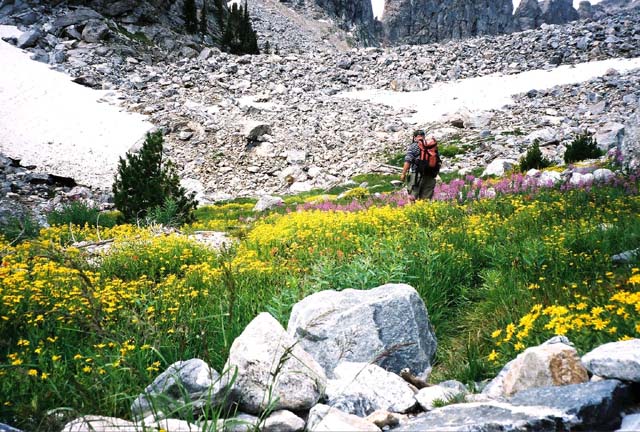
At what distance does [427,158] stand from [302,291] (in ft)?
26.2

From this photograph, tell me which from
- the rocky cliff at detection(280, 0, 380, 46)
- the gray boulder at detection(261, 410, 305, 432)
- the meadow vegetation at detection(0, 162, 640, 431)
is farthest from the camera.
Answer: the rocky cliff at detection(280, 0, 380, 46)

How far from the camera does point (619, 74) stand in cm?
3228

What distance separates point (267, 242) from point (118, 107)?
32.6 m

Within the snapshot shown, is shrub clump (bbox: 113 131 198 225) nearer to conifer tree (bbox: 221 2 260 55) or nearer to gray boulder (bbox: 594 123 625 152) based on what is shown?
gray boulder (bbox: 594 123 625 152)

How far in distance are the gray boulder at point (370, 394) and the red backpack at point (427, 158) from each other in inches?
376

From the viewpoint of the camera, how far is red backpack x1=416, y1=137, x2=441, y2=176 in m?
12.2

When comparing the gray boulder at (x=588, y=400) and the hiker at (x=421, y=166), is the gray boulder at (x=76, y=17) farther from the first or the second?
the gray boulder at (x=588, y=400)

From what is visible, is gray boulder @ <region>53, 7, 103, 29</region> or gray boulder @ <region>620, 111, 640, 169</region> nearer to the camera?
gray boulder @ <region>620, 111, 640, 169</region>

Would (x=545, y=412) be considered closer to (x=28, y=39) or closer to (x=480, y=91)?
(x=480, y=91)

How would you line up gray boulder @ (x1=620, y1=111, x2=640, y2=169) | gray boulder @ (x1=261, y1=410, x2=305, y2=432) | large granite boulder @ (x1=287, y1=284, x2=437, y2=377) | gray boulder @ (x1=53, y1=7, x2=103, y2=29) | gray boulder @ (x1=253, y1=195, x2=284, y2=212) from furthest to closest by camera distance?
gray boulder @ (x1=53, y1=7, x2=103, y2=29), gray boulder @ (x1=253, y1=195, x2=284, y2=212), gray boulder @ (x1=620, y1=111, x2=640, y2=169), large granite boulder @ (x1=287, y1=284, x2=437, y2=377), gray boulder @ (x1=261, y1=410, x2=305, y2=432)

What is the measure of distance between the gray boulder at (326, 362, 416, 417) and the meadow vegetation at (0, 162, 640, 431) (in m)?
0.88

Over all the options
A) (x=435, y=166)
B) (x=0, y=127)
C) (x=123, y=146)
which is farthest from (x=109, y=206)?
(x=435, y=166)

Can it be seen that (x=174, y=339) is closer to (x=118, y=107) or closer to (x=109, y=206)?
(x=109, y=206)

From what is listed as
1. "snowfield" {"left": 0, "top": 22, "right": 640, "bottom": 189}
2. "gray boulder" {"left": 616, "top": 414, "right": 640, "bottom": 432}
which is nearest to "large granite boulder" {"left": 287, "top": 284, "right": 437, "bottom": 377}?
"gray boulder" {"left": 616, "top": 414, "right": 640, "bottom": 432}
